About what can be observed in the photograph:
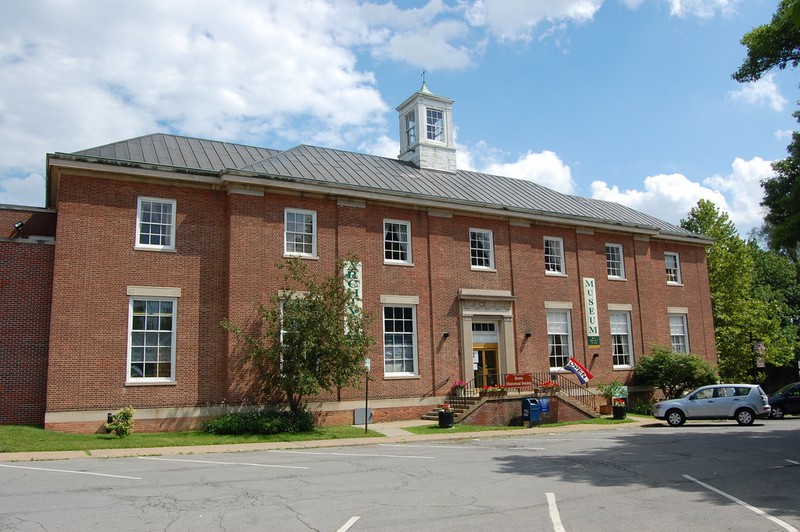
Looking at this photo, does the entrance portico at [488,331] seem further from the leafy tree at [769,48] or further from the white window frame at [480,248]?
the leafy tree at [769,48]

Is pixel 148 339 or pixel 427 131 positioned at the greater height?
pixel 427 131

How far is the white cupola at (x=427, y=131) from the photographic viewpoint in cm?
3156

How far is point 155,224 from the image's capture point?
72.9 ft

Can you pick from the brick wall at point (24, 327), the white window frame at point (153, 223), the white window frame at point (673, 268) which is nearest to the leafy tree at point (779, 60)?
the white window frame at point (673, 268)

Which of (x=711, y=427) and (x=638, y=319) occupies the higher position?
(x=638, y=319)

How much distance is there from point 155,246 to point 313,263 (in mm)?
5584

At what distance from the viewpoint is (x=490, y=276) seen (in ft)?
93.1

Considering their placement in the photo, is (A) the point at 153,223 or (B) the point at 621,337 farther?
(B) the point at 621,337

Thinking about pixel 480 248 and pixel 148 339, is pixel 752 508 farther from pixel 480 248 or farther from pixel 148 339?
pixel 480 248

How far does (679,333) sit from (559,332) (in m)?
9.28

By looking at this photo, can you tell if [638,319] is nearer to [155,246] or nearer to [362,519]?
[155,246]

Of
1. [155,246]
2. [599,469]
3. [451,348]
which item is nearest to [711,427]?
[451,348]

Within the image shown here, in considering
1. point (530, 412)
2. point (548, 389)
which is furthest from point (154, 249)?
point (548, 389)

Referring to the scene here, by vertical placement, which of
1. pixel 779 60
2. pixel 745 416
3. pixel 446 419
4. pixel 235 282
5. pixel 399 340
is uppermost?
pixel 779 60
